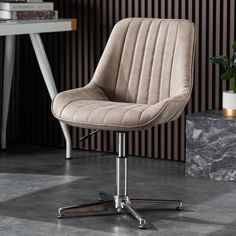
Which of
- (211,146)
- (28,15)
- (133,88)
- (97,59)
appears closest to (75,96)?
(133,88)

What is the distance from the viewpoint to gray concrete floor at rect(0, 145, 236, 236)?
3324 mm

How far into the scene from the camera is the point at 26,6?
4.48 metres

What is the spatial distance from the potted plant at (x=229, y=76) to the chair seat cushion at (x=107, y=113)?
732mm

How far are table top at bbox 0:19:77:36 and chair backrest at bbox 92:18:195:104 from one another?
0.66m

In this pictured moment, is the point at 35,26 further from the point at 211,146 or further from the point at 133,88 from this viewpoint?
the point at 211,146

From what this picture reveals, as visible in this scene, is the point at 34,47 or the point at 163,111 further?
the point at 34,47

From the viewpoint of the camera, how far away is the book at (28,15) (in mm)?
4425

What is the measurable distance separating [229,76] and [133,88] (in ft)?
1.93

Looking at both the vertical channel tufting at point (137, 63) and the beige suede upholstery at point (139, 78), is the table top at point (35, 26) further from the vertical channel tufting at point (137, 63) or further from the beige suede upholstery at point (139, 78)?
the vertical channel tufting at point (137, 63)

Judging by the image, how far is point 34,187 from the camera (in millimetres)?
4020

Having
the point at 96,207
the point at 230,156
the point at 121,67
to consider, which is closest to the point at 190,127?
the point at 230,156

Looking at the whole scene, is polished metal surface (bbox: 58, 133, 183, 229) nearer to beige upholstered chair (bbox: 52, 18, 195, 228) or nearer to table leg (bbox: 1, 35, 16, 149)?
beige upholstered chair (bbox: 52, 18, 195, 228)

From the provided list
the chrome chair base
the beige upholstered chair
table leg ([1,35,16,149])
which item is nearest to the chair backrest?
the beige upholstered chair

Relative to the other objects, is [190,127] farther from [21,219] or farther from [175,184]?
[21,219]
